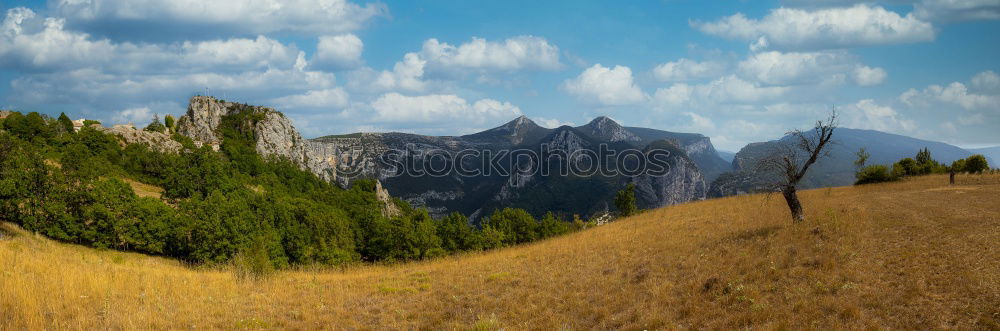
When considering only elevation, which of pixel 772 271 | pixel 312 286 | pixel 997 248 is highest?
pixel 997 248

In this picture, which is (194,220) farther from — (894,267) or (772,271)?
(894,267)

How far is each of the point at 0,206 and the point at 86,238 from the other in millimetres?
6740

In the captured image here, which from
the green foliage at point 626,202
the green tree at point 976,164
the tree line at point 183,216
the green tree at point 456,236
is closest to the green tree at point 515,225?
the tree line at point 183,216

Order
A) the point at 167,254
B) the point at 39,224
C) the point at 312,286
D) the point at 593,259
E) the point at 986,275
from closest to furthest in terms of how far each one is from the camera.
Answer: the point at 986,275 < the point at 312,286 < the point at 593,259 < the point at 39,224 < the point at 167,254

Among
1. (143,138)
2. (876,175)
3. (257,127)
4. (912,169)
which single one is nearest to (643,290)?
(876,175)

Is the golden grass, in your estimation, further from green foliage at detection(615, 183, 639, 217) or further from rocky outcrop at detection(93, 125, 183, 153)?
rocky outcrop at detection(93, 125, 183, 153)

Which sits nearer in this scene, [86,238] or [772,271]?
[772,271]

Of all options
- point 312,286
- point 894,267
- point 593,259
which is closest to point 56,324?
point 312,286

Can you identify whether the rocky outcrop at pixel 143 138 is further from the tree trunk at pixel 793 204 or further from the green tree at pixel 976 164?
the green tree at pixel 976 164

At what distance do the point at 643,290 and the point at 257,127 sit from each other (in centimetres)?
14622

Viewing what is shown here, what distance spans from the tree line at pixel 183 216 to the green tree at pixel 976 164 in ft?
159

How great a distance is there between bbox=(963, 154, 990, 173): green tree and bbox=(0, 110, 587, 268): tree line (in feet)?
159

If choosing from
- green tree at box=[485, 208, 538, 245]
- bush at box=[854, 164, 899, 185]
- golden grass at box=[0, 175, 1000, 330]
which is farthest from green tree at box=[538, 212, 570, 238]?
golden grass at box=[0, 175, 1000, 330]

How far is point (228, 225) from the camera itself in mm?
41562
